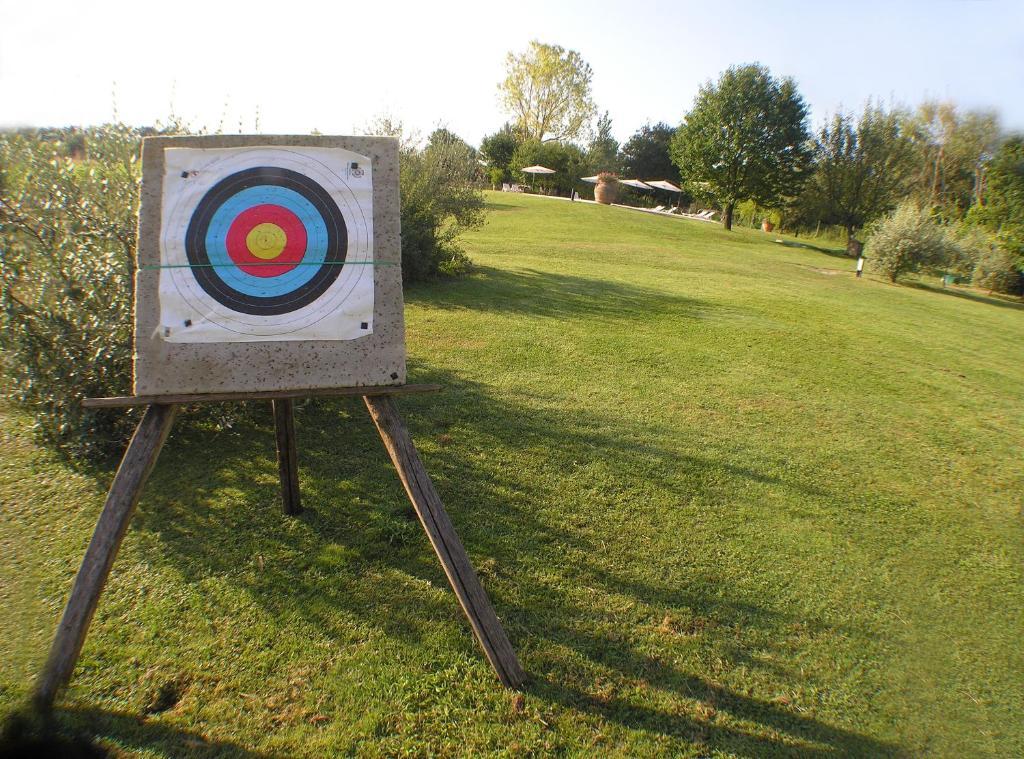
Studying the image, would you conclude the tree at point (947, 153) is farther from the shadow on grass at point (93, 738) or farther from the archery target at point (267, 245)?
the shadow on grass at point (93, 738)

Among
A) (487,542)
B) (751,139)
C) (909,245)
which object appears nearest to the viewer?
(487,542)

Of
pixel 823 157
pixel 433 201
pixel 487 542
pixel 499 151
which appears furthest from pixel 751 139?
pixel 487 542

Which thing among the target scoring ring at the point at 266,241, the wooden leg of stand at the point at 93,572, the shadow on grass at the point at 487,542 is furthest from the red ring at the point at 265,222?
the shadow on grass at the point at 487,542

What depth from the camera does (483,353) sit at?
8.48 m

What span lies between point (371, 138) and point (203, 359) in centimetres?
132

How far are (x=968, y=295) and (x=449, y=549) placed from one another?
2774 cm

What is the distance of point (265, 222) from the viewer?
305 centimetres

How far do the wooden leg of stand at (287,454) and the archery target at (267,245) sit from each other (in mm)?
1137

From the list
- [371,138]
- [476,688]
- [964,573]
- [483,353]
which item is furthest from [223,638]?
[483,353]

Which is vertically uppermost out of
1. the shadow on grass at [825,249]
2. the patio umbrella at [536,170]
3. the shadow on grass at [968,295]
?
the patio umbrella at [536,170]

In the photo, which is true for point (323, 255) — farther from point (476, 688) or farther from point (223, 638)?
point (476, 688)

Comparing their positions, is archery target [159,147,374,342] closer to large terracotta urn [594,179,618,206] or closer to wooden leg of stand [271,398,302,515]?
wooden leg of stand [271,398,302,515]

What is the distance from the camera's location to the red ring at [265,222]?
3023 millimetres

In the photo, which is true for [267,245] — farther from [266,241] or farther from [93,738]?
[93,738]
